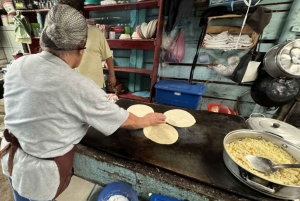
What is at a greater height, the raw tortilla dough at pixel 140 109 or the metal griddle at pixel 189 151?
the metal griddle at pixel 189 151

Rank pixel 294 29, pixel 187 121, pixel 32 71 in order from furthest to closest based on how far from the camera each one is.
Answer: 1. pixel 294 29
2. pixel 187 121
3. pixel 32 71

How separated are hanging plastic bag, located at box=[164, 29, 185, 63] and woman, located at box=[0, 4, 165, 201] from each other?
1876 millimetres

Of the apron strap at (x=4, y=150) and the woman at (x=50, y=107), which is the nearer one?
the woman at (x=50, y=107)

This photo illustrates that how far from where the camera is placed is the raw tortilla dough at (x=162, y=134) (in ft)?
3.56

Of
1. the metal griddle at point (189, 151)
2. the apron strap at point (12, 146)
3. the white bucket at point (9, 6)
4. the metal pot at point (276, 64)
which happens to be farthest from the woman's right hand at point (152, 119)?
the white bucket at point (9, 6)

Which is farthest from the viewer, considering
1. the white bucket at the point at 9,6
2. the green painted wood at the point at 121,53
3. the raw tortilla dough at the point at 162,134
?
the white bucket at the point at 9,6

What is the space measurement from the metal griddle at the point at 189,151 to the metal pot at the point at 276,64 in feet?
3.18

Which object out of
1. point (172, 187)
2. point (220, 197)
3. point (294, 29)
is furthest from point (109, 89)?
point (294, 29)

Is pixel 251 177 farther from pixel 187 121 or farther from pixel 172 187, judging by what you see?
pixel 187 121

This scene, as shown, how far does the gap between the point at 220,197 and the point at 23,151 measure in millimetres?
1121

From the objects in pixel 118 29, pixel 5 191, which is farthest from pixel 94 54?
pixel 5 191

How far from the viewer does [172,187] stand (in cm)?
84

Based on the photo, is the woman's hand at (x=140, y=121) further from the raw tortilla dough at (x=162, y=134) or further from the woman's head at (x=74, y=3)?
the woman's head at (x=74, y=3)

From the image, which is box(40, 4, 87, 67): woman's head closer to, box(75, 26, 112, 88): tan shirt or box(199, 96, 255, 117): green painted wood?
box(75, 26, 112, 88): tan shirt
